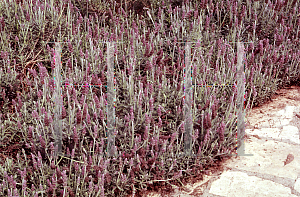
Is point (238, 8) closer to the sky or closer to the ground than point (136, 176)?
closer to the sky

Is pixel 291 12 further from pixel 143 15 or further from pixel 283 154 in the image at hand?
pixel 283 154

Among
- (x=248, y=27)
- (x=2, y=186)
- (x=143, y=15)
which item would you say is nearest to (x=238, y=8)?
(x=248, y=27)

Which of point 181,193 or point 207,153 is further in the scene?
point 207,153

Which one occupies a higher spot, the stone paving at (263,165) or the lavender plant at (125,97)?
the lavender plant at (125,97)

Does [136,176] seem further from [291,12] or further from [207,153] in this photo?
[291,12]

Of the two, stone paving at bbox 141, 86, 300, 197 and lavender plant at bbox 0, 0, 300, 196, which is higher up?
lavender plant at bbox 0, 0, 300, 196

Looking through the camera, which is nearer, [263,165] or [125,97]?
[263,165]

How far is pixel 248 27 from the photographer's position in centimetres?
392

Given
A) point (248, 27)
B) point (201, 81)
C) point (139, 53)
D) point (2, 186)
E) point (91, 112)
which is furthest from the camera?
point (248, 27)

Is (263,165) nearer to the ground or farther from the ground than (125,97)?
nearer to the ground

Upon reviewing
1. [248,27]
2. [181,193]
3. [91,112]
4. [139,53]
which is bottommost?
[181,193]

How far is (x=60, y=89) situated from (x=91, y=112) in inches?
12.6

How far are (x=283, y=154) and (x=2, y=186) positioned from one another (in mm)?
2139

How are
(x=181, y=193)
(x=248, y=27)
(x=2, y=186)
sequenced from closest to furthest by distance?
1. (x=2, y=186)
2. (x=181, y=193)
3. (x=248, y=27)
